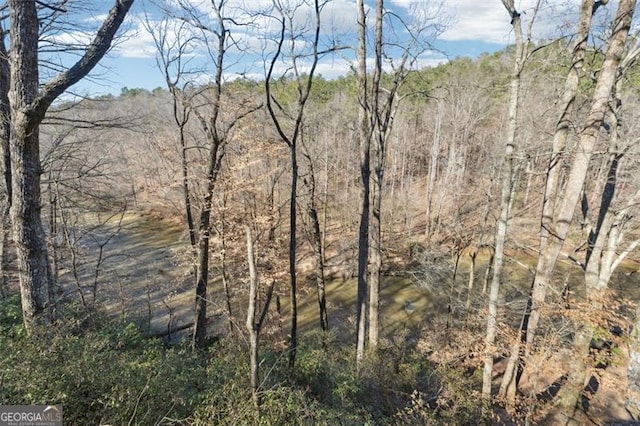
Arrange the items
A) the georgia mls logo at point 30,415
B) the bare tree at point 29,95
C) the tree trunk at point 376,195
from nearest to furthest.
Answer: the georgia mls logo at point 30,415 < the bare tree at point 29,95 < the tree trunk at point 376,195

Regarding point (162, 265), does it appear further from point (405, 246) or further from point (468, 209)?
point (468, 209)

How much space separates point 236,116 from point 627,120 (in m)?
13.3

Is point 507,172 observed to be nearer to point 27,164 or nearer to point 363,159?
point 363,159

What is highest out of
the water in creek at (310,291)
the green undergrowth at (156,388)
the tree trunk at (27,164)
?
the tree trunk at (27,164)

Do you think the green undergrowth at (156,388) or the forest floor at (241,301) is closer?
the green undergrowth at (156,388)

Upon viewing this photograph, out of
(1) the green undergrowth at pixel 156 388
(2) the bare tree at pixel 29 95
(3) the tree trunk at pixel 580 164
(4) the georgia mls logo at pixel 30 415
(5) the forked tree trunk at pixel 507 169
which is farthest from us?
(5) the forked tree trunk at pixel 507 169

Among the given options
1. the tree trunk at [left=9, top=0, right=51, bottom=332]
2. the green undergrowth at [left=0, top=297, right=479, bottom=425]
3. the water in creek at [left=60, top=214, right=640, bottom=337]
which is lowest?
the water in creek at [left=60, top=214, right=640, bottom=337]

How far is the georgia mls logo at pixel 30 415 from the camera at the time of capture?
3074 mm

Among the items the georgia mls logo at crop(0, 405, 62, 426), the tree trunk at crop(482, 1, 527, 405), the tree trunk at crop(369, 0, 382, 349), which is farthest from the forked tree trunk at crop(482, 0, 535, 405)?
the georgia mls logo at crop(0, 405, 62, 426)

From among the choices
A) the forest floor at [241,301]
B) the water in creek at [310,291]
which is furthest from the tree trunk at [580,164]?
the water in creek at [310,291]

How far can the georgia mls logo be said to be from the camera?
3.07 metres

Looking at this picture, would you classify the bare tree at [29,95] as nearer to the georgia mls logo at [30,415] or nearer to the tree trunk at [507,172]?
the georgia mls logo at [30,415]

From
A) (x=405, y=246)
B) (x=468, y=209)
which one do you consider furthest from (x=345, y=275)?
(x=468, y=209)

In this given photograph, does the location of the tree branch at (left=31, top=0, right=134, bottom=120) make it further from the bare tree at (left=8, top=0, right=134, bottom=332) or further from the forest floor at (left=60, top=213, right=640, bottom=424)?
the forest floor at (left=60, top=213, right=640, bottom=424)
